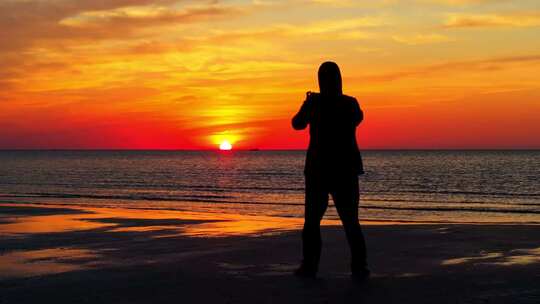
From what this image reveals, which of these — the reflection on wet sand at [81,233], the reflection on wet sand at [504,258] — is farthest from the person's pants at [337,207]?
the reflection on wet sand at [81,233]

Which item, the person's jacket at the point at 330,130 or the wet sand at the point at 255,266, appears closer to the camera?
the wet sand at the point at 255,266

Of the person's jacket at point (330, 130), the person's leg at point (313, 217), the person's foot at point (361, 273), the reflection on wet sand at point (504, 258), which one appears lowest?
the reflection on wet sand at point (504, 258)

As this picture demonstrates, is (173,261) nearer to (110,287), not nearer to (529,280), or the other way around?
(110,287)

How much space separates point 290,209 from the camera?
27844 millimetres

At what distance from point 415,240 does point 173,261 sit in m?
4.26

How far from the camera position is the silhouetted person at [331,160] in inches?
281

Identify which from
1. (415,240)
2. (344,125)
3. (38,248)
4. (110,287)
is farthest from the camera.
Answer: (415,240)

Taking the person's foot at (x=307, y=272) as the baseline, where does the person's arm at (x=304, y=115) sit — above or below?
above

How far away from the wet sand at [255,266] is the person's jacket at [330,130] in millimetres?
1238

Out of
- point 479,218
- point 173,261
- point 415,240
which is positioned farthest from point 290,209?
point 173,261

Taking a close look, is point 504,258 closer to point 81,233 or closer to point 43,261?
point 43,261

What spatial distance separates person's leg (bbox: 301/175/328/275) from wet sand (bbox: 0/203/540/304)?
9.3 inches

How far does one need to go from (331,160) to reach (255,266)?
1.80m

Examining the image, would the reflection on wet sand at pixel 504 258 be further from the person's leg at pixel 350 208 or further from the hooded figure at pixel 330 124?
the hooded figure at pixel 330 124
